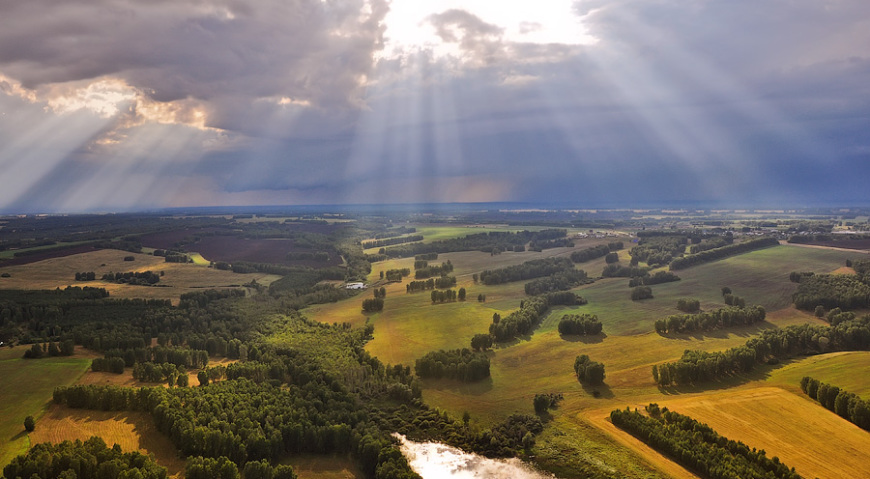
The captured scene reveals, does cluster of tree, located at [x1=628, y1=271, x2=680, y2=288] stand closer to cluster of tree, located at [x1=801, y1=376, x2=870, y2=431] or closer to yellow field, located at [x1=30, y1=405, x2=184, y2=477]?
cluster of tree, located at [x1=801, y1=376, x2=870, y2=431]

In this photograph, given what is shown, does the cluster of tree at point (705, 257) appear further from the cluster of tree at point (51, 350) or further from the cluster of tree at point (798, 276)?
the cluster of tree at point (51, 350)

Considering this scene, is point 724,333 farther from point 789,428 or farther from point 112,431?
point 112,431

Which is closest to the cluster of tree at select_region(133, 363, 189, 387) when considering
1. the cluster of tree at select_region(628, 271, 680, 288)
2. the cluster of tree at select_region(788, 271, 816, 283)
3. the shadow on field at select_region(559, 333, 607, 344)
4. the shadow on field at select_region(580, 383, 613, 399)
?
the shadow on field at select_region(580, 383, 613, 399)

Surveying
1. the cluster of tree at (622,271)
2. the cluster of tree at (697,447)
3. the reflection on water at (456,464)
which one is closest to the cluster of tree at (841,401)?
the cluster of tree at (697,447)

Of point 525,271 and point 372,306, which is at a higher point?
point 525,271

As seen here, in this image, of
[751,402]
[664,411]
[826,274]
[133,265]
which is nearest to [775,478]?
[664,411]

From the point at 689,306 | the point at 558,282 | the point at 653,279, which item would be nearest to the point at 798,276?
the point at 653,279
